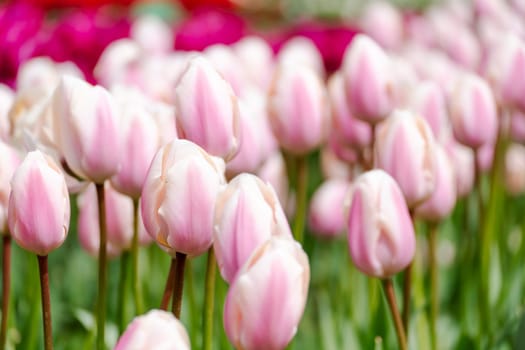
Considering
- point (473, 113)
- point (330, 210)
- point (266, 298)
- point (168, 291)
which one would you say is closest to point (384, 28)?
point (330, 210)

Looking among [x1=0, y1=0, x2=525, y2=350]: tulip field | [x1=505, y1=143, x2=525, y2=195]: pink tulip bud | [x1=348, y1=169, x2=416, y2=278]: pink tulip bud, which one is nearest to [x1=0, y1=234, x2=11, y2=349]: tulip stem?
[x1=0, y1=0, x2=525, y2=350]: tulip field

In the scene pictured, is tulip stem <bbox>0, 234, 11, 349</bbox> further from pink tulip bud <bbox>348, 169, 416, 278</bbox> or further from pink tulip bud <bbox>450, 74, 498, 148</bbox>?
pink tulip bud <bbox>450, 74, 498, 148</bbox>

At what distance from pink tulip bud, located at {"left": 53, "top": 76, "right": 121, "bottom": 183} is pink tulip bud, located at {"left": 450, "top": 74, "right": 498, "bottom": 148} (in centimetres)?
48

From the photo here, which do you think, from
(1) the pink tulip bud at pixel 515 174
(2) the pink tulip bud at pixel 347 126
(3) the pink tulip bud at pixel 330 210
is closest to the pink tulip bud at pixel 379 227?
(2) the pink tulip bud at pixel 347 126

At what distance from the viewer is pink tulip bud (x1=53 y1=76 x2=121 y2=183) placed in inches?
29.5

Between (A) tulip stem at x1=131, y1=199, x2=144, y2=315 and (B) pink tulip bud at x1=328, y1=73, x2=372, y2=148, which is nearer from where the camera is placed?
(A) tulip stem at x1=131, y1=199, x2=144, y2=315

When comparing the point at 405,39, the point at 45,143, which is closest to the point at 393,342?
Answer: the point at 45,143

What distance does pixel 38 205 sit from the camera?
2.18 ft

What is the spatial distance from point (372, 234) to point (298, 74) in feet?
1.33

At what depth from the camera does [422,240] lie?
1.60 metres

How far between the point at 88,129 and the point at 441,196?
1.46 feet

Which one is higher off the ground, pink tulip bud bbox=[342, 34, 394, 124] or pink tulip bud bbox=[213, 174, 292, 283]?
pink tulip bud bbox=[213, 174, 292, 283]

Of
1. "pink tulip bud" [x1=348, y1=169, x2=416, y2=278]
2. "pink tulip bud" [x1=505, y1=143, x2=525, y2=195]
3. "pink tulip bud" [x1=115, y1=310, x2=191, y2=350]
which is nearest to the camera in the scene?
"pink tulip bud" [x1=115, y1=310, x2=191, y2=350]

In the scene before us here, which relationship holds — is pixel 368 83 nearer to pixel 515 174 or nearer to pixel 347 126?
pixel 347 126
